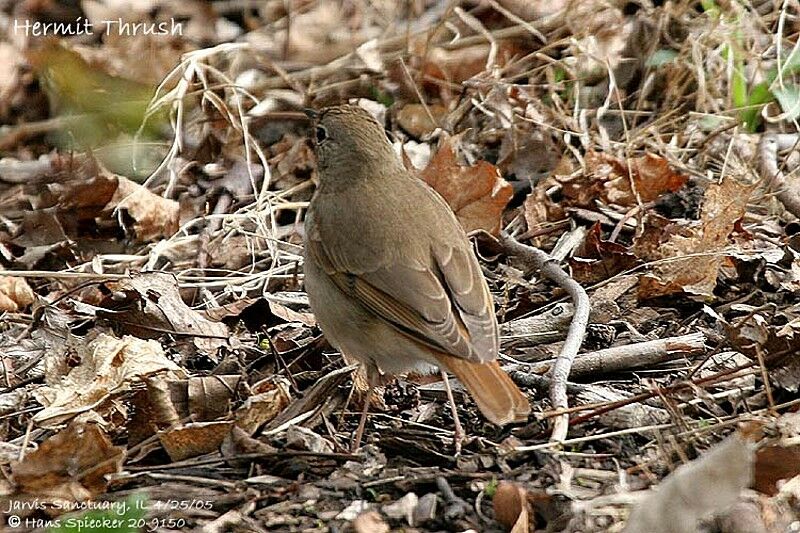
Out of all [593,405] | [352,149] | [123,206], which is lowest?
[123,206]

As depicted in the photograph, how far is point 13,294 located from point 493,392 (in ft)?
8.62

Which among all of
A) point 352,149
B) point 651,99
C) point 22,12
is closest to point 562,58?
point 651,99

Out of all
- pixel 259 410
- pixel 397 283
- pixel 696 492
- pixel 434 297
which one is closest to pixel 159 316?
pixel 259 410

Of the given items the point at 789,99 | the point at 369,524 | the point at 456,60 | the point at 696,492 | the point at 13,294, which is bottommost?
the point at 13,294

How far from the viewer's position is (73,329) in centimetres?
484

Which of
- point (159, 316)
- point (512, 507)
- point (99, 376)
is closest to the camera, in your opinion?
point (512, 507)

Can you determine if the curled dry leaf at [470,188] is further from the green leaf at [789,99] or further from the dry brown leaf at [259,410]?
the dry brown leaf at [259,410]

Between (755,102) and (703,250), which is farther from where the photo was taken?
(755,102)

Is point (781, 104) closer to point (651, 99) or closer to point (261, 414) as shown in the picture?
point (651, 99)

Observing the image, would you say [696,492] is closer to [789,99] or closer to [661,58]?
[789,99]

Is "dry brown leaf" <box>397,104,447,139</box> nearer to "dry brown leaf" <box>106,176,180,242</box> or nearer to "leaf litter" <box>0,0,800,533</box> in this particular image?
"leaf litter" <box>0,0,800,533</box>

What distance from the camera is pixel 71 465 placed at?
3580mm

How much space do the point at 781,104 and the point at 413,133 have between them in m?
1.98

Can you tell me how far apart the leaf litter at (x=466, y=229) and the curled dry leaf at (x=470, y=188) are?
0.01m
